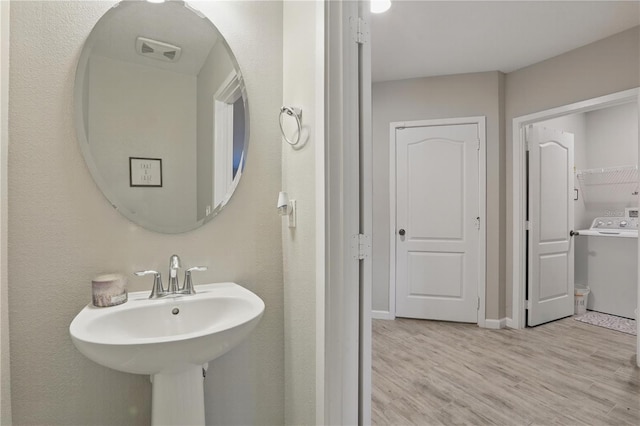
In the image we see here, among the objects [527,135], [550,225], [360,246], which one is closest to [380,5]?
[360,246]

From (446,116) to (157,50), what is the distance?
279 centimetres

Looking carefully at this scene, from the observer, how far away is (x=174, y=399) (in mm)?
1075

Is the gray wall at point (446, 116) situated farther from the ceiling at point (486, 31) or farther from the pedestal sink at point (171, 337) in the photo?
the pedestal sink at point (171, 337)

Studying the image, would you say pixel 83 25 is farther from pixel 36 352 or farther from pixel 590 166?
pixel 590 166

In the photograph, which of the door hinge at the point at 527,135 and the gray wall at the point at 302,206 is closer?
the gray wall at the point at 302,206

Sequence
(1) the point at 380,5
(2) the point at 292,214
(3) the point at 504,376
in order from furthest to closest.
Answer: (3) the point at 504,376
(1) the point at 380,5
(2) the point at 292,214

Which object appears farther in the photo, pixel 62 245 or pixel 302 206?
pixel 302 206

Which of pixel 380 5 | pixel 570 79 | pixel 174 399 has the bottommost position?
pixel 174 399

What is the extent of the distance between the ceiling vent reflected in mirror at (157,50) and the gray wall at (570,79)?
3101 mm

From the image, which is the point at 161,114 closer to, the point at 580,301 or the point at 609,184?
the point at 580,301

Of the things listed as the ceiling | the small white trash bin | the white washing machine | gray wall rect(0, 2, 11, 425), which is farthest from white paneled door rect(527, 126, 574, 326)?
gray wall rect(0, 2, 11, 425)

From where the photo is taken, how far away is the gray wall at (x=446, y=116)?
3.19 meters

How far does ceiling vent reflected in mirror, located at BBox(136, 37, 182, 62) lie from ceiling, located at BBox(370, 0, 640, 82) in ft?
4.63

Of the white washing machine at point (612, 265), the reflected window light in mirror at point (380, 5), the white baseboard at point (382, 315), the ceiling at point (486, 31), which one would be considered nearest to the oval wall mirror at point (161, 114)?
the reflected window light in mirror at point (380, 5)
